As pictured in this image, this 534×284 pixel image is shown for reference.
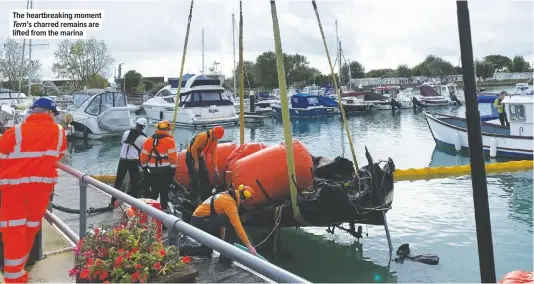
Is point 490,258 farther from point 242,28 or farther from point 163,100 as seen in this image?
point 163,100

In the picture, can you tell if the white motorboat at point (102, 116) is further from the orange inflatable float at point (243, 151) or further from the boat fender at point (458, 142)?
the orange inflatable float at point (243, 151)

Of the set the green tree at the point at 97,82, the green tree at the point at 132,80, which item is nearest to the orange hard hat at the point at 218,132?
the green tree at the point at 97,82

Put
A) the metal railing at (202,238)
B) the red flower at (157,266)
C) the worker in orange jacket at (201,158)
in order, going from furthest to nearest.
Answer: the worker in orange jacket at (201,158) → the red flower at (157,266) → the metal railing at (202,238)

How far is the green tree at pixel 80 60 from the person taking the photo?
2319 inches

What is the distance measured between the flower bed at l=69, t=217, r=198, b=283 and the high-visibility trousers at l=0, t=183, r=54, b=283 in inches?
27.6

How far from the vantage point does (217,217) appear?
643 cm

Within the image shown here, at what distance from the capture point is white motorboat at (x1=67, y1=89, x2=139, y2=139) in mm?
32250

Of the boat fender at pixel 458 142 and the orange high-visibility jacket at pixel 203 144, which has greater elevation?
the orange high-visibility jacket at pixel 203 144

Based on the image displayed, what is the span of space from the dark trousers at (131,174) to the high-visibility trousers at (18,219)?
466 centimetres

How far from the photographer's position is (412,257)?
28.8 ft

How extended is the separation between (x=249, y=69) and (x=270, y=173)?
269ft

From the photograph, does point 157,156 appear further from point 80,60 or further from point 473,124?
point 80,60

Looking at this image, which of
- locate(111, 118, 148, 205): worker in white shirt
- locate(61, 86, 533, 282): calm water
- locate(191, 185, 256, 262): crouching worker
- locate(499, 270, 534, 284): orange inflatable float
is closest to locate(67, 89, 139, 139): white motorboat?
locate(61, 86, 533, 282): calm water

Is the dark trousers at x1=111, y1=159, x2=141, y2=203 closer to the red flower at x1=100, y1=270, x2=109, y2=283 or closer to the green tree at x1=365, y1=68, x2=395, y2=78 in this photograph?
the red flower at x1=100, y1=270, x2=109, y2=283
